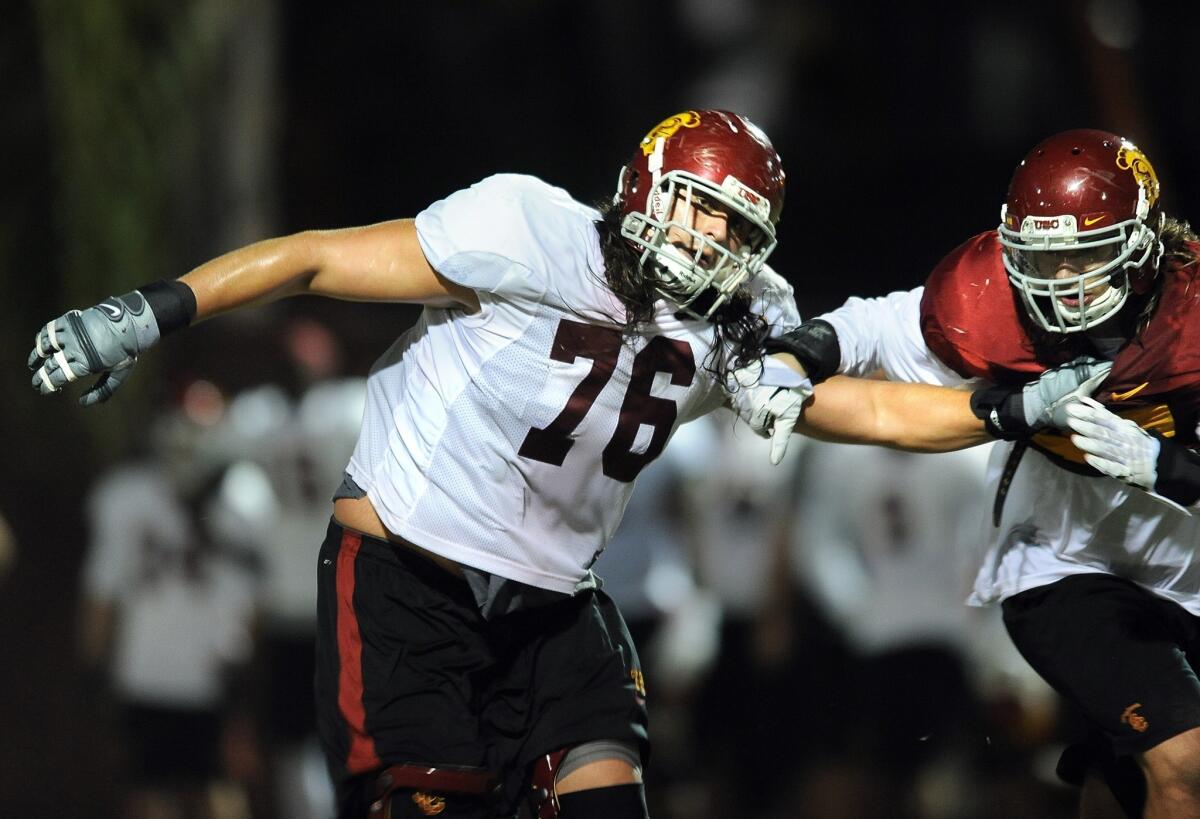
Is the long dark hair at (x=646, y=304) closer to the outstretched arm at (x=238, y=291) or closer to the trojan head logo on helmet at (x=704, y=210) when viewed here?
the trojan head logo on helmet at (x=704, y=210)

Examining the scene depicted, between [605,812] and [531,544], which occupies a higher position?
[531,544]

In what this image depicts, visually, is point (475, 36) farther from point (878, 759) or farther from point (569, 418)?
point (569, 418)

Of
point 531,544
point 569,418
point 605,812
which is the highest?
point 569,418

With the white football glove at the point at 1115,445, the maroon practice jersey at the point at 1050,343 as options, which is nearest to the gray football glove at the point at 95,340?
the maroon practice jersey at the point at 1050,343

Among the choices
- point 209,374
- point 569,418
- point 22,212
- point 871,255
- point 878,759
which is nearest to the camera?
point 569,418

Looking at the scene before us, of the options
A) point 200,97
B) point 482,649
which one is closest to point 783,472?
point 482,649

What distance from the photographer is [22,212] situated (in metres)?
5.86

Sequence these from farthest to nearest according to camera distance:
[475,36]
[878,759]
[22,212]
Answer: [475,36], [22,212], [878,759]

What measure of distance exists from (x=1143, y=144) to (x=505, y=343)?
3790mm

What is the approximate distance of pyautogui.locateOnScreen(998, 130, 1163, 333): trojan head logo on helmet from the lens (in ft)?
7.63

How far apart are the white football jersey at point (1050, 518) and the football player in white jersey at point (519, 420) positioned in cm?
14

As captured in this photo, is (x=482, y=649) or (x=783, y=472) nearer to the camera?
(x=482, y=649)

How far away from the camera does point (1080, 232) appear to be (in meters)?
2.32

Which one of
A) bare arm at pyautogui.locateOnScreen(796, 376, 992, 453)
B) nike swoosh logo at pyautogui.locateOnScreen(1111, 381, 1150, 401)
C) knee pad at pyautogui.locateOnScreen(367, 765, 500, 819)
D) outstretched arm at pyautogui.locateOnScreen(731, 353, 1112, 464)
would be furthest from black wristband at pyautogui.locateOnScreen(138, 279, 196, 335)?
nike swoosh logo at pyautogui.locateOnScreen(1111, 381, 1150, 401)
